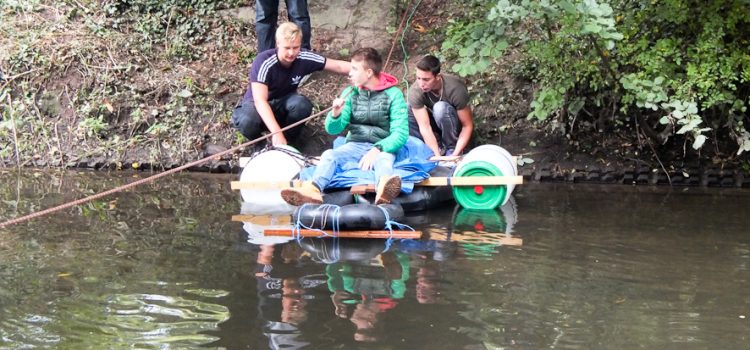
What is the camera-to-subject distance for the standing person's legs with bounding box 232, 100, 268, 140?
26.6ft

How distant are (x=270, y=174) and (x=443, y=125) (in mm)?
1906

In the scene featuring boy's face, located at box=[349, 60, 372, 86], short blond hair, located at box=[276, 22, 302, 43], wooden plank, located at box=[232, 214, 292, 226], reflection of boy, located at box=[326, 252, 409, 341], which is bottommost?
reflection of boy, located at box=[326, 252, 409, 341]

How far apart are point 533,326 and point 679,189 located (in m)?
4.64

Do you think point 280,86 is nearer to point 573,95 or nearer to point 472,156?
point 472,156

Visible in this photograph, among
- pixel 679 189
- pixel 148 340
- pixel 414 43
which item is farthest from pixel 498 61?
pixel 148 340

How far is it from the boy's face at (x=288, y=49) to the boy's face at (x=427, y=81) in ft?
3.72

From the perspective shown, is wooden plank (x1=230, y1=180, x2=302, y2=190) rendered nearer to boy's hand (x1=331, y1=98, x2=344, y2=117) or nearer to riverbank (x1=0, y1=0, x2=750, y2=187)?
boy's hand (x1=331, y1=98, x2=344, y2=117)

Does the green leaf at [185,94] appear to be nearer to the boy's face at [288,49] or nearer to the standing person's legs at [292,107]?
the standing person's legs at [292,107]

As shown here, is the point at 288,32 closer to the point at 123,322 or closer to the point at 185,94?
the point at 185,94

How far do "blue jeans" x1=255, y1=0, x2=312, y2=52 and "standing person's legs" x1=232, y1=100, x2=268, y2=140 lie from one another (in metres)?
0.86

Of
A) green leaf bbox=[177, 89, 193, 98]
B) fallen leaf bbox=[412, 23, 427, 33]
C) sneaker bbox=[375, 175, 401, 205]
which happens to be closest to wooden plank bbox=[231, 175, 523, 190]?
sneaker bbox=[375, 175, 401, 205]

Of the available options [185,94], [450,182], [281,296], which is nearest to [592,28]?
[450,182]

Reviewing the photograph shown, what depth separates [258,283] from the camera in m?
4.54

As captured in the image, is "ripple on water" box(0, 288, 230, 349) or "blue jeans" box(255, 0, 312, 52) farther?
"blue jeans" box(255, 0, 312, 52)
